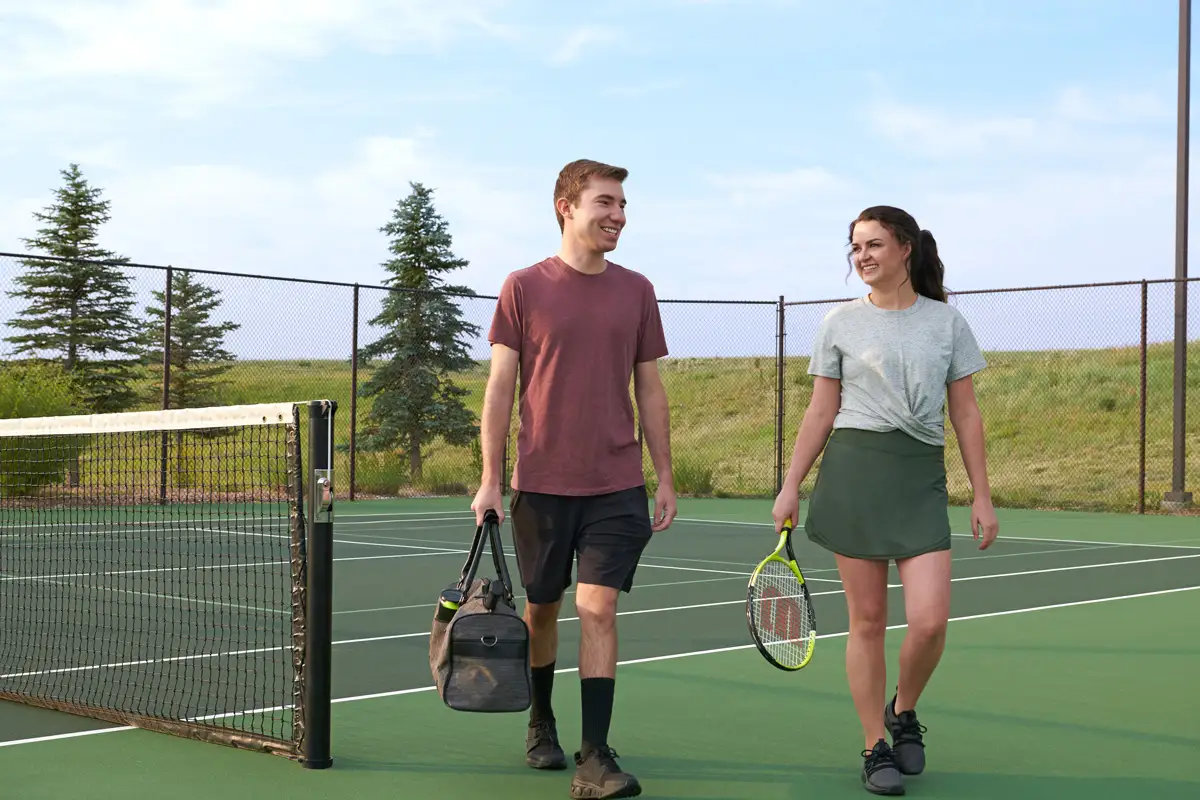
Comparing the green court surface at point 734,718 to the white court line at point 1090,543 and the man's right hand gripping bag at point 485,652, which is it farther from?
the white court line at point 1090,543

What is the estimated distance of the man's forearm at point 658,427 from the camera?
450cm

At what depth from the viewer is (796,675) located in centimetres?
633

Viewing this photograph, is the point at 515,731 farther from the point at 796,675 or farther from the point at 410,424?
the point at 410,424

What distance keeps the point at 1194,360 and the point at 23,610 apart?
41893 millimetres

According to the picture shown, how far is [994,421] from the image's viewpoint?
38438 mm

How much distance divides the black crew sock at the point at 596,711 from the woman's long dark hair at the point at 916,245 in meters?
1.42

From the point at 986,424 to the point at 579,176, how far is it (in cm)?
3524

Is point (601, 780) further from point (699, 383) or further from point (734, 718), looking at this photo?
point (699, 383)

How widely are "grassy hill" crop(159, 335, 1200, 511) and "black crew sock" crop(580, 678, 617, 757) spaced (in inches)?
591

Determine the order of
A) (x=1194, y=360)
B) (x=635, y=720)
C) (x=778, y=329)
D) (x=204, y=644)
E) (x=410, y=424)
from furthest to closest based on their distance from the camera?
(x=1194, y=360)
(x=410, y=424)
(x=778, y=329)
(x=204, y=644)
(x=635, y=720)

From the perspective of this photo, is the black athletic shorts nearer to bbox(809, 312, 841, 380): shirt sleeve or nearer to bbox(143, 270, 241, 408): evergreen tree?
bbox(809, 312, 841, 380): shirt sleeve

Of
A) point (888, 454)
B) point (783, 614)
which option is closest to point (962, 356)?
point (888, 454)

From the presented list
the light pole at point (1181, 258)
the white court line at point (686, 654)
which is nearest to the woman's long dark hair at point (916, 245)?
the white court line at point (686, 654)

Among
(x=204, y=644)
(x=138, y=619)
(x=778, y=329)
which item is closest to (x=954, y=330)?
(x=204, y=644)
